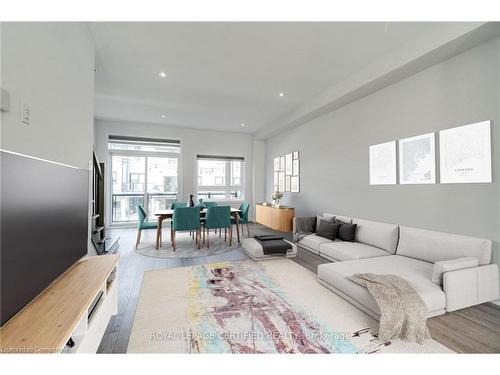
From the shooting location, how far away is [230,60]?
3117 millimetres

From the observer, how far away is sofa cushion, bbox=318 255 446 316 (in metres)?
1.91

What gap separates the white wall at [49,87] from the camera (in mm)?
1326

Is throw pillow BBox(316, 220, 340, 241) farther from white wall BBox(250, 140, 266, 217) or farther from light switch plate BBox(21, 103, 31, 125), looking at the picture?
light switch plate BBox(21, 103, 31, 125)

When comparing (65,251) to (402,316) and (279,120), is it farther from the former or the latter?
(279,120)

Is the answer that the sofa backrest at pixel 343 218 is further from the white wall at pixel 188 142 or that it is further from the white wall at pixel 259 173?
the white wall at pixel 188 142

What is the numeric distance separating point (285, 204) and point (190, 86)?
3.97 m

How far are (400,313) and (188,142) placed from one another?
6448mm

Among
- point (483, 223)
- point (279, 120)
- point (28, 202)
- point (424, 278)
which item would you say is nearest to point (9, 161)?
point (28, 202)

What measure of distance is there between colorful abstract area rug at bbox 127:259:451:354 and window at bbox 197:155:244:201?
173 inches

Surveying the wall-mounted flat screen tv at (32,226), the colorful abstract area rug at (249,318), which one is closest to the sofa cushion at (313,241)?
the colorful abstract area rug at (249,318)

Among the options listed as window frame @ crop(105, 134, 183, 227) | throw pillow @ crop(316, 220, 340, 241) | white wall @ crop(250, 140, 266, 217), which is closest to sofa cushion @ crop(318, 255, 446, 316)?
throw pillow @ crop(316, 220, 340, 241)

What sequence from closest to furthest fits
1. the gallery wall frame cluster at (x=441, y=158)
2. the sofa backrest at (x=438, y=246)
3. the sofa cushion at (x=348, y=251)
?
the sofa backrest at (x=438, y=246), the gallery wall frame cluster at (x=441, y=158), the sofa cushion at (x=348, y=251)

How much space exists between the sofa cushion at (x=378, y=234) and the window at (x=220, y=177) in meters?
4.55

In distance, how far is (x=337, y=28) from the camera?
247 centimetres
